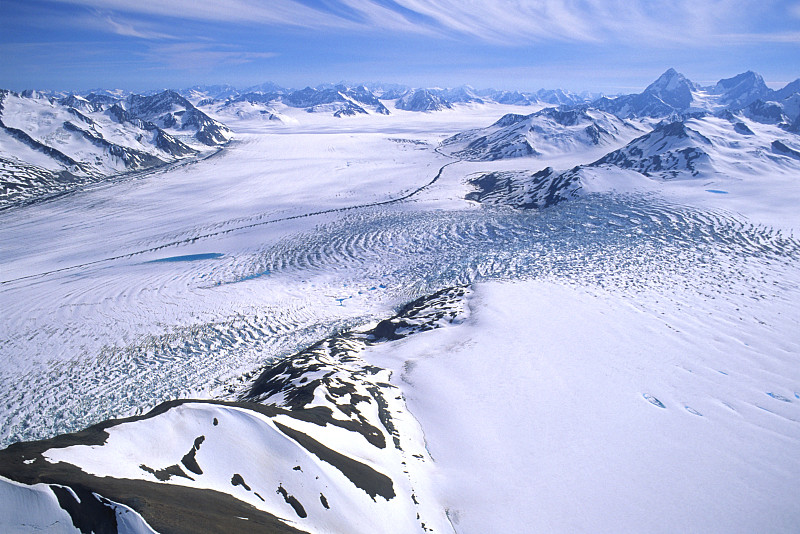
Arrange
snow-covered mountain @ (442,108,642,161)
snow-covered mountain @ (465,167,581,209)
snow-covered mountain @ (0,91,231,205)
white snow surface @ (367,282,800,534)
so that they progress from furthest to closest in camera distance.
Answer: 1. snow-covered mountain @ (442,108,642,161)
2. snow-covered mountain @ (0,91,231,205)
3. snow-covered mountain @ (465,167,581,209)
4. white snow surface @ (367,282,800,534)

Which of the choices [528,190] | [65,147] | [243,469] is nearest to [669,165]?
[528,190]

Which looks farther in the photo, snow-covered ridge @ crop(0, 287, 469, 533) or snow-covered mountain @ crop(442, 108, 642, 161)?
snow-covered mountain @ crop(442, 108, 642, 161)

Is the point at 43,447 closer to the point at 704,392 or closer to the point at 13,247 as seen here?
the point at 704,392

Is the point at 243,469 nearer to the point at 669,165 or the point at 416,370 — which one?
the point at 416,370

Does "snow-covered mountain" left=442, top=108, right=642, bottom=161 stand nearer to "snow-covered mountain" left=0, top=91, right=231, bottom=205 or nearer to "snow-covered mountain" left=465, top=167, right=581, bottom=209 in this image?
"snow-covered mountain" left=465, top=167, right=581, bottom=209

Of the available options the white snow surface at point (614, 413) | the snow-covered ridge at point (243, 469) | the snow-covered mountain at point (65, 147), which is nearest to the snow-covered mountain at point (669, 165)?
the white snow surface at point (614, 413)

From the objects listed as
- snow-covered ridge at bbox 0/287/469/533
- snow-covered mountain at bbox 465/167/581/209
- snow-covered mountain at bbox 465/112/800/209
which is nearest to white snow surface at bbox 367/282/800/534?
snow-covered ridge at bbox 0/287/469/533
